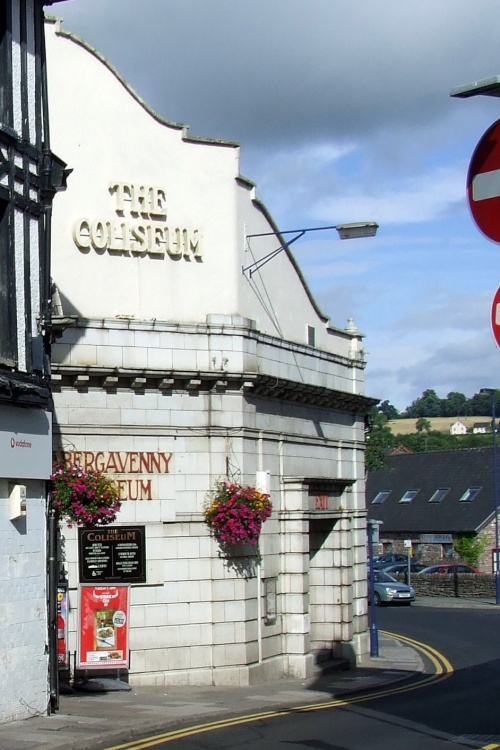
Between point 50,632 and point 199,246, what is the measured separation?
8.92m

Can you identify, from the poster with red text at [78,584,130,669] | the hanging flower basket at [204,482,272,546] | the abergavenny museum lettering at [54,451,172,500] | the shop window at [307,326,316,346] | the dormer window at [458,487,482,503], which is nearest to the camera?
the poster with red text at [78,584,130,669]

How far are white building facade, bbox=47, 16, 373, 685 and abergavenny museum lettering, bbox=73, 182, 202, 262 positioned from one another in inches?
1.2

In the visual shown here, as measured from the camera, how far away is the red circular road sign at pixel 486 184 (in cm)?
954

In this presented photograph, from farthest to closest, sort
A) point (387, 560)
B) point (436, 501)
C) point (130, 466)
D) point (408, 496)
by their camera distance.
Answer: point (408, 496), point (436, 501), point (387, 560), point (130, 466)

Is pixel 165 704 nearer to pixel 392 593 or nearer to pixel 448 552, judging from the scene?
pixel 392 593

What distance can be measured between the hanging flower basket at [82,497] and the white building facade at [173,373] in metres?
1.74

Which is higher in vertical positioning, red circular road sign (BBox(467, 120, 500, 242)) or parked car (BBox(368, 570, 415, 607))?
red circular road sign (BBox(467, 120, 500, 242))

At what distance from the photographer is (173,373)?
2234cm

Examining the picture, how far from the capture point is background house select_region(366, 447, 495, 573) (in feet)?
219

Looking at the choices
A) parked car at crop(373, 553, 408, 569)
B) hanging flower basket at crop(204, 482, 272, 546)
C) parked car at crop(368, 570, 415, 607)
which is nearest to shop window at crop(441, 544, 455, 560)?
parked car at crop(373, 553, 408, 569)

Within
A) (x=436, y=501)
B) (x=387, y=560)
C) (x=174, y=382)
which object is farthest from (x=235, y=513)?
(x=436, y=501)

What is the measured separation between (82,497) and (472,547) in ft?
162

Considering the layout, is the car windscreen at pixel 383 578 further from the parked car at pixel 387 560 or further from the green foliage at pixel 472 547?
the green foliage at pixel 472 547

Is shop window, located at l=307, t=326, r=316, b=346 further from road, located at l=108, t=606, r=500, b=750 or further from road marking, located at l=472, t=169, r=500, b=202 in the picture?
road marking, located at l=472, t=169, r=500, b=202
